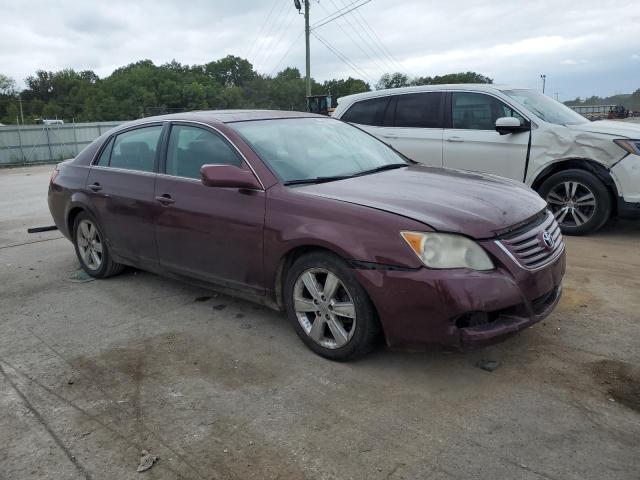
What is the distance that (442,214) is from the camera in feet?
10.4

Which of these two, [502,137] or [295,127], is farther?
[502,137]

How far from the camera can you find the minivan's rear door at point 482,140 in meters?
6.61

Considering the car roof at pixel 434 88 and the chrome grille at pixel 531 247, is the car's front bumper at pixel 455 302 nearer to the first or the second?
the chrome grille at pixel 531 247

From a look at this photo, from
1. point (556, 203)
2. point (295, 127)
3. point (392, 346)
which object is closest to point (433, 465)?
point (392, 346)

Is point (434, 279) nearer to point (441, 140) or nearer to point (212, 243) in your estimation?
point (212, 243)

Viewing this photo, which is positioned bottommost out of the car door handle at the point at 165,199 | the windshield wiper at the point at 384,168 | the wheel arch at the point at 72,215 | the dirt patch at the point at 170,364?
the dirt patch at the point at 170,364

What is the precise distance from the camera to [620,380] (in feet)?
10.2

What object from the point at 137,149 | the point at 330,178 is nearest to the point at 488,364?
the point at 330,178

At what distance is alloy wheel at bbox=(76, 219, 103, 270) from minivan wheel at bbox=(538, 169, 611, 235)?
4.92 meters

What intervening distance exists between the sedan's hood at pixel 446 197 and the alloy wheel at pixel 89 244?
2659 millimetres

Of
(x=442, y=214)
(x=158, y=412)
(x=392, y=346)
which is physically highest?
(x=442, y=214)

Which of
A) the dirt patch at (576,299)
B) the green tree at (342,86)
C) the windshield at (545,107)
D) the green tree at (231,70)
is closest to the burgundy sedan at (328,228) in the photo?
the dirt patch at (576,299)

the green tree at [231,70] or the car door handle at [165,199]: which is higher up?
the green tree at [231,70]

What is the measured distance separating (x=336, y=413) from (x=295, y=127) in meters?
2.35
